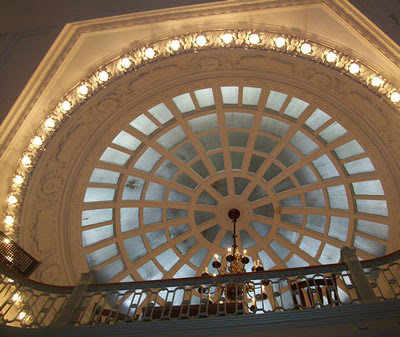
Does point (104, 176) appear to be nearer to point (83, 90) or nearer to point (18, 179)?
point (18, 179)

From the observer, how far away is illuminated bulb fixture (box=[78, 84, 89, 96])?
886cm

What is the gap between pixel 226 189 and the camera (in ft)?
37.2

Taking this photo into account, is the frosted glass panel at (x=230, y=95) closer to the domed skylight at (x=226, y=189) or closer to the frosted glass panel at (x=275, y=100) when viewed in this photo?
the domed skylight at (x=226, y=189)

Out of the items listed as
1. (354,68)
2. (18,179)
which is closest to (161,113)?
(18,179)

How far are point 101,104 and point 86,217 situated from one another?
10.0 ft

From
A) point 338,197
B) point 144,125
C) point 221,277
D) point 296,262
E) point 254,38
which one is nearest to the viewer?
point 221,277

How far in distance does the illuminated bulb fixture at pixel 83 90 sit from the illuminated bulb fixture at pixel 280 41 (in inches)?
163

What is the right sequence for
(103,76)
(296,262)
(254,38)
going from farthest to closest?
(296,262), (103,76), (254,38)

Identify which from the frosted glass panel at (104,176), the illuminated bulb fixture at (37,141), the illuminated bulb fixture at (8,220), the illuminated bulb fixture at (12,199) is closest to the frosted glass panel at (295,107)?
the frosted glass panel at (104,176)

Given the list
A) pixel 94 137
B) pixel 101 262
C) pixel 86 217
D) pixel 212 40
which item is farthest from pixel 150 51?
pixel 101 262

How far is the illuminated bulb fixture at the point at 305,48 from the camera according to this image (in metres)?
8.40

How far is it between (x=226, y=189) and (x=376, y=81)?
4.71m

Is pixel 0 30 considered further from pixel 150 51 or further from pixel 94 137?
pixel 94 137

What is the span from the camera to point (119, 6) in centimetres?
563
